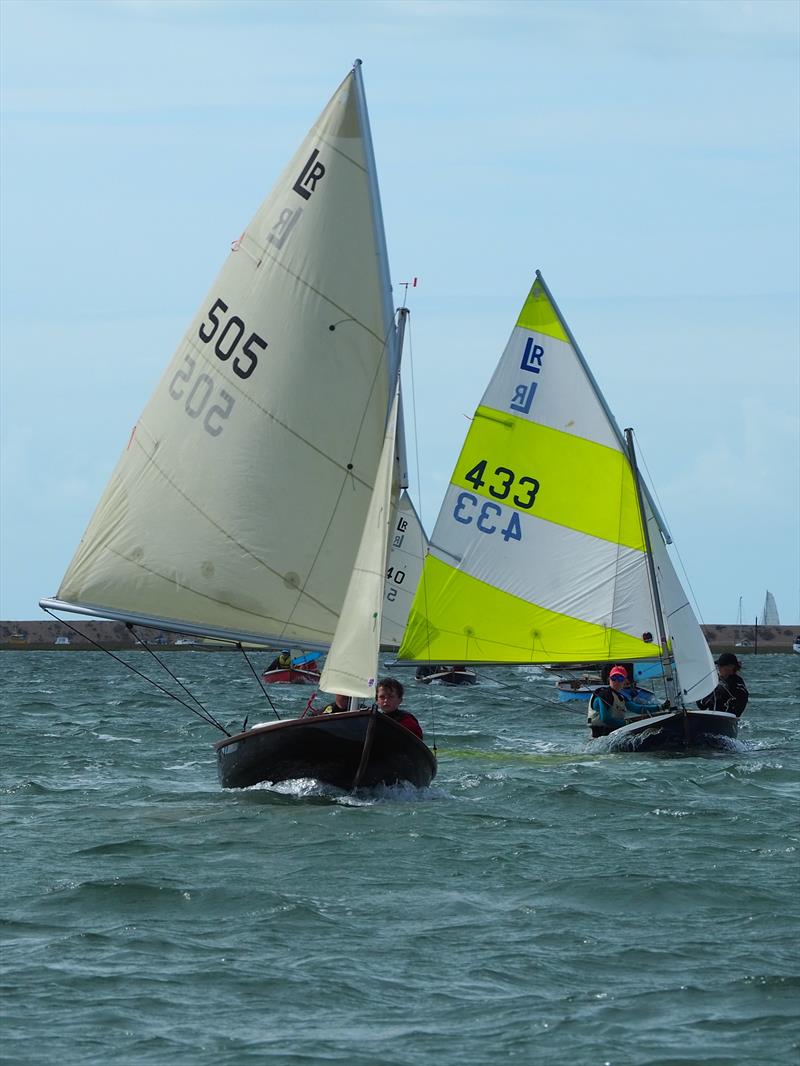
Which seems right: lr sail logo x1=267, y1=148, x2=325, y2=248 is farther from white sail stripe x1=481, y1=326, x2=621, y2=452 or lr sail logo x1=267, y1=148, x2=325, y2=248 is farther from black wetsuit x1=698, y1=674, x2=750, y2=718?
black wetsuit x1=698, y1=674, x2=750, y2=718

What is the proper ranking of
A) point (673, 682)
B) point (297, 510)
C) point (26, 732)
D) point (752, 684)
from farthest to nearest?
point (752, 684) < point (26, 732) < point (673, 682) < point (297, 510)

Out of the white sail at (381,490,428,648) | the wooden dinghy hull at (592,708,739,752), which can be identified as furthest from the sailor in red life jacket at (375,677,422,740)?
the white sail at (381,490,428,648)

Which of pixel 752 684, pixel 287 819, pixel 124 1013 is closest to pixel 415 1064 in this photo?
pixel 124 1013

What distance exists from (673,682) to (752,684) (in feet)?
128

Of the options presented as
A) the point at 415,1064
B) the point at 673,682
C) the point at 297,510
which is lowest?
the point at 415,1064

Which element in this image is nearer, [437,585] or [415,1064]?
[415,1064]

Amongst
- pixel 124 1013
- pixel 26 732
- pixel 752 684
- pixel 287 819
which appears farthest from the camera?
pixel 752 684

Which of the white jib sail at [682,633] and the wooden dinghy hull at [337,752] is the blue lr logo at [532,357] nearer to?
the white jib sail at [682,633]

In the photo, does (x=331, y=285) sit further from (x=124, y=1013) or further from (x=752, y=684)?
(x=752, y=684)

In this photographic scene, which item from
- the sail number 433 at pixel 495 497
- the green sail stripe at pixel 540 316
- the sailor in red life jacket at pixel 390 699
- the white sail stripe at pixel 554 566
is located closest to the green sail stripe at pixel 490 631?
the white sail stripe at pixel 554 566

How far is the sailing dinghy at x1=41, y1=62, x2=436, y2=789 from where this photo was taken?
68.5 feet

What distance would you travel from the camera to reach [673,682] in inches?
1081

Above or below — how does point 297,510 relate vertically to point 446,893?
above

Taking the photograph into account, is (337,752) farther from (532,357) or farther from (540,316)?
(540,316)
